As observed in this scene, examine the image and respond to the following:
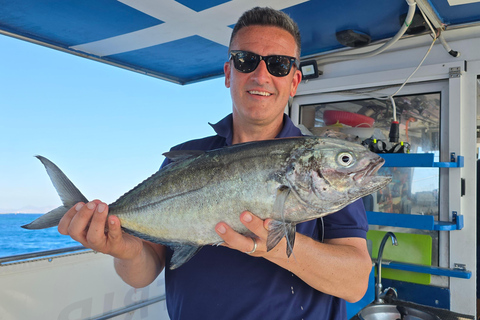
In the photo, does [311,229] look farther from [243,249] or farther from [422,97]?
[422,97]

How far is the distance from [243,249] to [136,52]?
2.99 metres

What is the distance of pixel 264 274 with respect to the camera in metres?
1.54

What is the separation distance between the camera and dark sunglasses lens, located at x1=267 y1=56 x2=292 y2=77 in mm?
1702

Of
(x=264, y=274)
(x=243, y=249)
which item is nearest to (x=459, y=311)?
(x=264, y=274)

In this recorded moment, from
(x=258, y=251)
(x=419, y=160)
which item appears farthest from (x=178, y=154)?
(x=419, y=160)

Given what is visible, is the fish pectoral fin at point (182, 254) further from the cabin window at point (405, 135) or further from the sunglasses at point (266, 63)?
the cabin window at point (405, 135)

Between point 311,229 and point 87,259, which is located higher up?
point 311,229

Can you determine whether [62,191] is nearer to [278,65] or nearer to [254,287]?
[254,287]

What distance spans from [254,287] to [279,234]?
1.39 ft

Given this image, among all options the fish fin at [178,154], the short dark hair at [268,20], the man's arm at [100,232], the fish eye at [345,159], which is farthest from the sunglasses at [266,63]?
the man's arm at [100,232]

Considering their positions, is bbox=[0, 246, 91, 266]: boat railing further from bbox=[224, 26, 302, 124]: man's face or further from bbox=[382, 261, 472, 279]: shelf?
bbox=[382, 261, 472, 279]: shelf

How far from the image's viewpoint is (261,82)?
5.49 feet

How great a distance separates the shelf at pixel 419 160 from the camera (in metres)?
3.09

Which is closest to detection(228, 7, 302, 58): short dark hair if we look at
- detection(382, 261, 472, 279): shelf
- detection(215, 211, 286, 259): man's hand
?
detection(215, 211, 286, 259): man's hand
